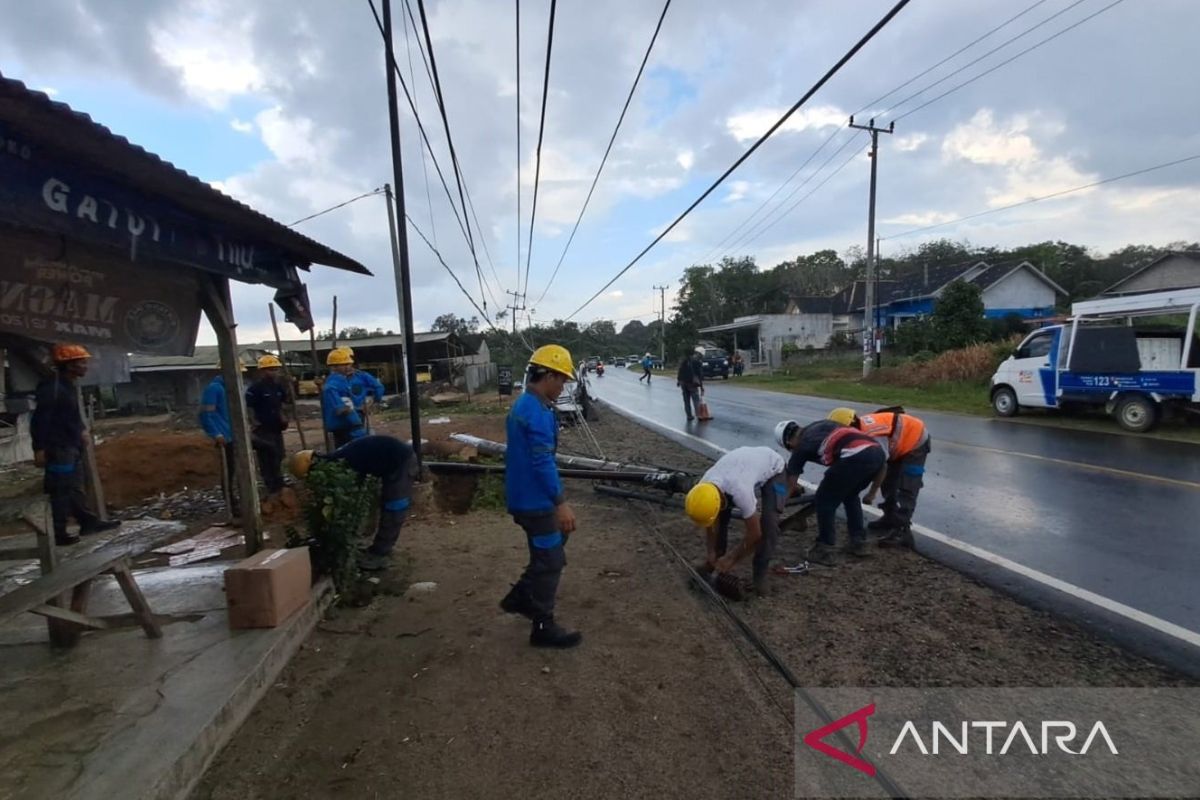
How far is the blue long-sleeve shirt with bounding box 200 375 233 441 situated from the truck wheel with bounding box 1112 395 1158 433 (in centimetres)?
1396

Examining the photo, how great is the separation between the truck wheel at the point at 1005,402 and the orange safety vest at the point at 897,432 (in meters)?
10.5

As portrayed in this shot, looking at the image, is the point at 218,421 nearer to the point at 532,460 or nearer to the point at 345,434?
the point at 345,434

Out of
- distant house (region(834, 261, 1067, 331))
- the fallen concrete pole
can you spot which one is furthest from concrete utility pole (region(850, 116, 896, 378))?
the fallen concrete pole

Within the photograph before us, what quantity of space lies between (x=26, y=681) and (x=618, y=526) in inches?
180

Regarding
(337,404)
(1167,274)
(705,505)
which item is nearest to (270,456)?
(337,404)

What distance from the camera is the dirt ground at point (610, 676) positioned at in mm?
2762

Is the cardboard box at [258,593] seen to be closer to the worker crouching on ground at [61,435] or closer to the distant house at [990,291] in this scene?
the worker crouching on ground at [61,435]

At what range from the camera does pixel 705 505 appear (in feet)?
13.9

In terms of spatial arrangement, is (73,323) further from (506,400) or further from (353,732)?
(506,400)

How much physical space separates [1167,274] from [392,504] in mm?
40690

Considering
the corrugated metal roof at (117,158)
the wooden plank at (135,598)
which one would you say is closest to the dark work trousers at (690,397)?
the corrugated metal roof at (117,158)

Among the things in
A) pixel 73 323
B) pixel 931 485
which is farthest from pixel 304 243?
pixel 931 485

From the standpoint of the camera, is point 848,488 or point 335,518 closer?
point 335,518

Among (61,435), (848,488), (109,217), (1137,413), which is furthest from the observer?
(1137,413)
